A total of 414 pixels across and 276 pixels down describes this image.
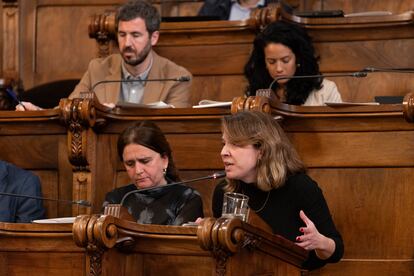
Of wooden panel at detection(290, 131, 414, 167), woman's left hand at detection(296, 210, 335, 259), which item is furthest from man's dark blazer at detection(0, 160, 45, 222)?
woman's left hand at detection(296, 210, 335, 259)

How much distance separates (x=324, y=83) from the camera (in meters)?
3.54

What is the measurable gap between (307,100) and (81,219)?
1.38 m

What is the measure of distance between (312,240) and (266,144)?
0.88 feet

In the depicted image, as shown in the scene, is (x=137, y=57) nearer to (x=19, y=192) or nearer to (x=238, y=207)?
(x=19, y=192)

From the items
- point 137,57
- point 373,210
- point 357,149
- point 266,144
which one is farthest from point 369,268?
point 137,57

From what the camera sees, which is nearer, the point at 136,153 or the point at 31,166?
the point at 136,153

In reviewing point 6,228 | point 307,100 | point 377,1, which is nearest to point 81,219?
point 6,228

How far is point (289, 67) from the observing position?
11.6 ft

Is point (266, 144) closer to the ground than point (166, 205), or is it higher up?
higher up

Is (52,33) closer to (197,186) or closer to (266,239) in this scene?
(197,186)

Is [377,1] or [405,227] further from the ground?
[377,1]

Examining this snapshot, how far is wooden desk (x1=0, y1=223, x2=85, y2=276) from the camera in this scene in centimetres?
237

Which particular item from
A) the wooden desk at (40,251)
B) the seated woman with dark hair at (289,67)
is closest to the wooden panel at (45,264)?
the wooden desk at (40,251)

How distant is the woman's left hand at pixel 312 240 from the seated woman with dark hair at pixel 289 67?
3.50ft
